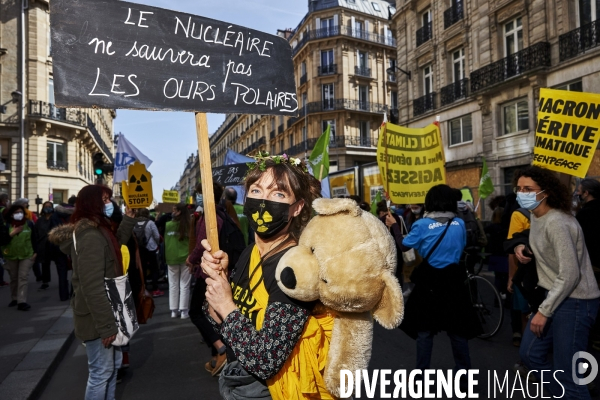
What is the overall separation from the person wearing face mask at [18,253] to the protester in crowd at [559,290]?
7.67 metres

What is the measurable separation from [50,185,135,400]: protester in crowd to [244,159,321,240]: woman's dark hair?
1.57 m

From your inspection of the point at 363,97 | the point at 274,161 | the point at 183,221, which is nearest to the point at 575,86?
the point at 183,221

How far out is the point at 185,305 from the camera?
7.19m

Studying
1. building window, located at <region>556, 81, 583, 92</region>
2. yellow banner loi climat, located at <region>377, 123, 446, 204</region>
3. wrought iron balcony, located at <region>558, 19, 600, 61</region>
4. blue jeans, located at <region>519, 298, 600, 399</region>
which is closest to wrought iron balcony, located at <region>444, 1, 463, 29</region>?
wrought iron balcony, located at <region>558, 19, 600, 61</region>

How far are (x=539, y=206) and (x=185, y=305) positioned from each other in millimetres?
5610

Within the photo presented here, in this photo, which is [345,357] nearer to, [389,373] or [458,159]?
[389,373]

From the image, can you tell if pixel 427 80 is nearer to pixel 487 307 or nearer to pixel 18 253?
pixel 487 307

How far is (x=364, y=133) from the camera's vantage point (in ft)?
129

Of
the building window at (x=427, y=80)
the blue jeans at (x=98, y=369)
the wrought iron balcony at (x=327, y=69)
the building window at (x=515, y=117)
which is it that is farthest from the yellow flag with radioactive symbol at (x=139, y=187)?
the wrought iron balcony at (x=327, y=69)

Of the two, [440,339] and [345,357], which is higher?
[345,357]

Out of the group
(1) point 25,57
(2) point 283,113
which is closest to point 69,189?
(1) point 25,57

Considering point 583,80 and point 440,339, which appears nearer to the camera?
point 440,339

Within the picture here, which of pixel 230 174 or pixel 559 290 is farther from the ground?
pixel 230 174

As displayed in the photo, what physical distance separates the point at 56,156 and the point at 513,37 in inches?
1090
